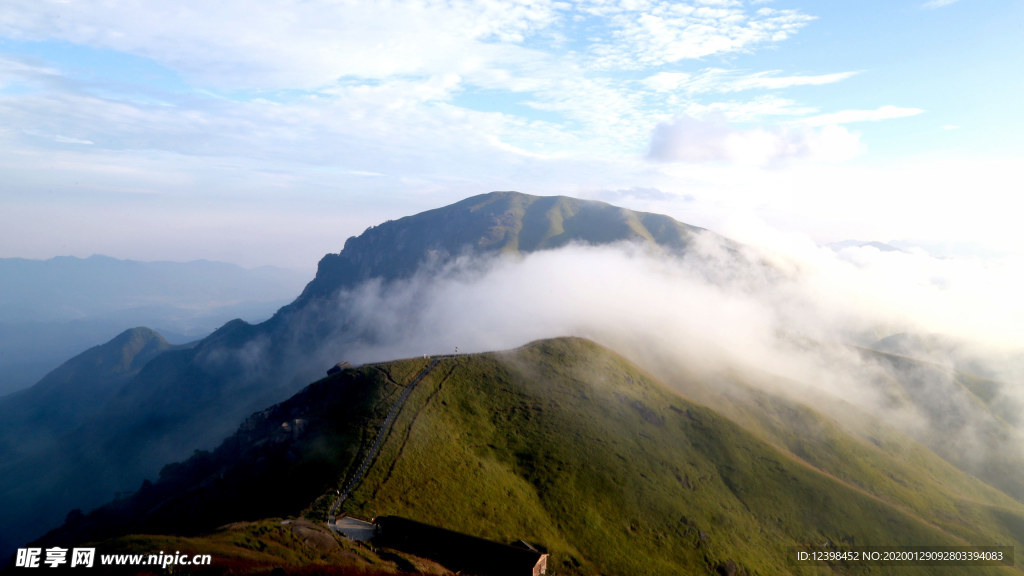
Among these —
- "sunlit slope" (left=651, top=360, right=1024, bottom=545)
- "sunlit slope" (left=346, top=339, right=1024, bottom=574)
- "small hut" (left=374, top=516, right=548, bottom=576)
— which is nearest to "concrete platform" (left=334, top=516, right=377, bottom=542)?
"small hut" (left=374, top=516, right=548, bottom=576)

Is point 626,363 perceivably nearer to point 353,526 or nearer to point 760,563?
point 760,563

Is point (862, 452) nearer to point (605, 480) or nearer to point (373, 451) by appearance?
point (605, 480)

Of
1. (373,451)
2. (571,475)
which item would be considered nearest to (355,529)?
(373,451)

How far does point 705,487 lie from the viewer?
99125 mm

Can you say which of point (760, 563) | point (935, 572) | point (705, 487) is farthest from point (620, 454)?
point (935, 572)

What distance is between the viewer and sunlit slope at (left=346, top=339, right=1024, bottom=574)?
240 feet

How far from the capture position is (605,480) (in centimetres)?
8944

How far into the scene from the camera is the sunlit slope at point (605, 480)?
73062 millimetres

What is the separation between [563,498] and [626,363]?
6410 centimetres

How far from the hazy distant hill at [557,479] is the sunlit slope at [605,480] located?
326 millimetres

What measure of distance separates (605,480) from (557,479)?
380 inches

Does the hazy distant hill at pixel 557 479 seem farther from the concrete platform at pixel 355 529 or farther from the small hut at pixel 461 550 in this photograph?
the small hut at pixel 461 550

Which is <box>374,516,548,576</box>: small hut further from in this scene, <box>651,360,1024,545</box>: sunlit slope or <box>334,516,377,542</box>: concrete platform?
<box>651,360,1024,545</box>: sunlit slope

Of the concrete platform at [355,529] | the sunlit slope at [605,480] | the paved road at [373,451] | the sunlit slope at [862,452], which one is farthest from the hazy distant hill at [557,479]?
the concrete platform at [355,529]
